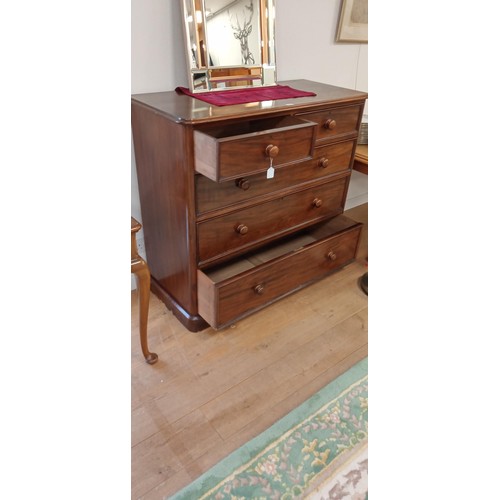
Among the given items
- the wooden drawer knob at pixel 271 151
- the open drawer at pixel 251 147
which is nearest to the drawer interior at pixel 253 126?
→ the open drawer at pixel 251 147

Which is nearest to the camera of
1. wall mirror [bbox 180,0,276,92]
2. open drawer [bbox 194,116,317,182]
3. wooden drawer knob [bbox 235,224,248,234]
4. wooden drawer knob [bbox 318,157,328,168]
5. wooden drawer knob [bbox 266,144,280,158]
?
open drawer [bbox 194,116,317,182]

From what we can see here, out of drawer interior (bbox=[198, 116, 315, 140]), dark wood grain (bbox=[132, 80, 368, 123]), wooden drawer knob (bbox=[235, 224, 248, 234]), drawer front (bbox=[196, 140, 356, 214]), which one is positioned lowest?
wooden drawer knob (bbox=[235, 224, 248, 234])

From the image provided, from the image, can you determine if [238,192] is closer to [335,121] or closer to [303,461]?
[335,121]

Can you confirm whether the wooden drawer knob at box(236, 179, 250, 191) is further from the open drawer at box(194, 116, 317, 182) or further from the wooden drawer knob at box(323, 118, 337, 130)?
the wooden drawer knob at box(323, 118, 337, 130)

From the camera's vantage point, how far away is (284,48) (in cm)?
181

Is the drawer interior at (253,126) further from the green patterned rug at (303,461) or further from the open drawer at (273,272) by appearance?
the green patterned rug at (303,461)

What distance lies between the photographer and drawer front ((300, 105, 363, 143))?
62.4 inches

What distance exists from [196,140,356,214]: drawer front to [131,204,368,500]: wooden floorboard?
576mm

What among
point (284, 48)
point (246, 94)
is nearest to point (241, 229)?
point (246, 94)

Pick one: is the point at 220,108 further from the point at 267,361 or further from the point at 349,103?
the point at 267,361

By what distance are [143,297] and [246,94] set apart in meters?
0.88

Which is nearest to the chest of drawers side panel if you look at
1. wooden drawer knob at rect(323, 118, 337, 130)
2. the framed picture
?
wooden drawer knob at rect(323, 118, 337, 130)
